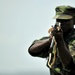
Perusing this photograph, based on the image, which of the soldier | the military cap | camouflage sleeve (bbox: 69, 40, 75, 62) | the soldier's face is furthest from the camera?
the military cap

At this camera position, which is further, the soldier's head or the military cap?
the military cap

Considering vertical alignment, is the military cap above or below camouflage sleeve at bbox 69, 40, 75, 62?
above

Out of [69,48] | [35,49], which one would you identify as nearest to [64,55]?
[69,48]

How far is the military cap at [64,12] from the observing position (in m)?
10.4

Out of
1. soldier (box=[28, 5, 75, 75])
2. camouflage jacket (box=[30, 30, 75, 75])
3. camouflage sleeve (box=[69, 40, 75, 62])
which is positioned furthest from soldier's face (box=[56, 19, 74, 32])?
camouflage sleeve (box=[69, 40, 75, 62])

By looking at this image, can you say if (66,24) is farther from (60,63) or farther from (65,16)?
(60,63)

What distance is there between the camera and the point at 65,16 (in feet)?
34.1

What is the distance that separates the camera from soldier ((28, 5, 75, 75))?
31.2 feet

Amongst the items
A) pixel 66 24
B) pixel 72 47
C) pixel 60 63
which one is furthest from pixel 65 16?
pixel 60 63

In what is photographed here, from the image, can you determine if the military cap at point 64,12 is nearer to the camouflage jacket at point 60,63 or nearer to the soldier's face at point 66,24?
the soldier's face at point 66,24

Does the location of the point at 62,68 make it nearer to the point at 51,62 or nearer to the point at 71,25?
the point at 51,62

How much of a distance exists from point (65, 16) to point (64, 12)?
0.98 feet

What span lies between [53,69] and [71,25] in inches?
39.8

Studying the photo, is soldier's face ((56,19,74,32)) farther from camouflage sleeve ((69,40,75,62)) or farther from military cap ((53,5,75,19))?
camouflage sleeve ((69,40,75,62))
